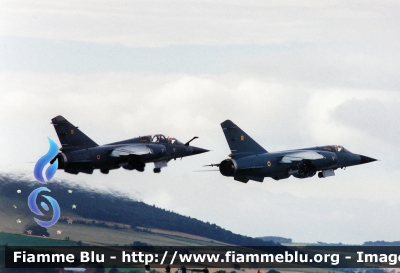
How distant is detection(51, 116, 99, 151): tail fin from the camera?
114m

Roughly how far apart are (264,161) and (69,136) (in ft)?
51.8

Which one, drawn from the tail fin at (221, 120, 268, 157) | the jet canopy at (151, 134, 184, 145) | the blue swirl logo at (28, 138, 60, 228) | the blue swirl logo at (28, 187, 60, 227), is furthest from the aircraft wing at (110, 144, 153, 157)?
the blue swirl logo at (28, 187, 60, 227)

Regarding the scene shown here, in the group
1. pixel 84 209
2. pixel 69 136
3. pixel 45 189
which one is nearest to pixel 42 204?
pixel 45 189

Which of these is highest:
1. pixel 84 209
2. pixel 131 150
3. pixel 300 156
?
pixel 300 156

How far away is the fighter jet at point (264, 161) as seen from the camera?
112250 millimetres

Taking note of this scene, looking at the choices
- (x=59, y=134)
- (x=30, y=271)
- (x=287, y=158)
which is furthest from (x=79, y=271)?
(x=287, y=158)

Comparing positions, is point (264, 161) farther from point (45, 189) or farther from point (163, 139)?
point (45, 189)

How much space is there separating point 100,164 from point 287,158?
15181 millimetres

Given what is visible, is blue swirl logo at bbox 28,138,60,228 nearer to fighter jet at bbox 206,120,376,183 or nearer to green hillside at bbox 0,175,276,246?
green hillside at bbox 0,175,276,246

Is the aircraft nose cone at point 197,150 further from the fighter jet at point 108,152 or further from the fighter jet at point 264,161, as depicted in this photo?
the fighter jet at point 264,161

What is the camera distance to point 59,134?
11450 centimetres

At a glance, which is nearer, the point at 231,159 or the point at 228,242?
the point at 231,159

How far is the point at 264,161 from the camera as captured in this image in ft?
373

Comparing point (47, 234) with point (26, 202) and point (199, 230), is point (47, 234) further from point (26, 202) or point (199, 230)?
point (199, 230)
